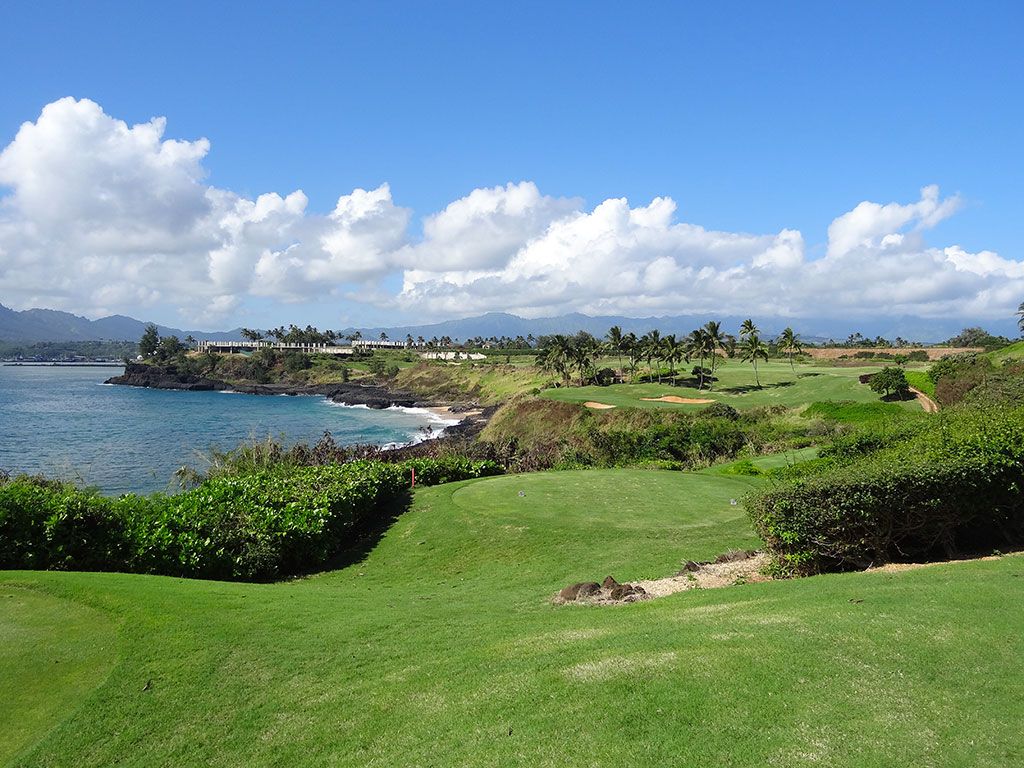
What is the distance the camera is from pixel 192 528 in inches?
593

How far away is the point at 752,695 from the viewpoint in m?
6.53

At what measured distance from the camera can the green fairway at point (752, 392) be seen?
5797 centimetres

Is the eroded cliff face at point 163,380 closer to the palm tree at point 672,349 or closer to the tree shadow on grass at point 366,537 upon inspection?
the palm tree at point 672,349

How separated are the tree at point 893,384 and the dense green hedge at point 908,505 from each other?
44808mm

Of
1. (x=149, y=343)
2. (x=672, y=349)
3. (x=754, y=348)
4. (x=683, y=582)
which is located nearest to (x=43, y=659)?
(x=683, y=582)

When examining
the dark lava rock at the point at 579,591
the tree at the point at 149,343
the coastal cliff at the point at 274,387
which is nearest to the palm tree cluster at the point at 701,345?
the coastal cliff at the point at 274,387

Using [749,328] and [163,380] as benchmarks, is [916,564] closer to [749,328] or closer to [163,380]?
[749,328]

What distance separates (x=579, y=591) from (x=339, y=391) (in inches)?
4468

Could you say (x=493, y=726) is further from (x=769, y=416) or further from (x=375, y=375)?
(x=375, y=375)

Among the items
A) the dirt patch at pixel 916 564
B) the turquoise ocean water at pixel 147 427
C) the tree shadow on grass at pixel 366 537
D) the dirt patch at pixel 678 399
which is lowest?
the turquoise ocean water at pixel 147 427

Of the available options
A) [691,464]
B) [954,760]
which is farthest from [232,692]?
[691,464]

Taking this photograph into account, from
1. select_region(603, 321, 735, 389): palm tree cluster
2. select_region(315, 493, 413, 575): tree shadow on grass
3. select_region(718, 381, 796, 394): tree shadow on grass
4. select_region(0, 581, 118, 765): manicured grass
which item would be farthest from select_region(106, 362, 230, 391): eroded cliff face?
select_region(0, 581, 118, 765): manicured grass

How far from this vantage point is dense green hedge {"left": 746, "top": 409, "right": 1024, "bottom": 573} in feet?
37.6

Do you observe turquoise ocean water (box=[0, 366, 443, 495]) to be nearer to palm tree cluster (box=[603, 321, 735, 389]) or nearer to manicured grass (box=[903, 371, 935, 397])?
palm tree cluster (box=[603, 321, 735, 389])
